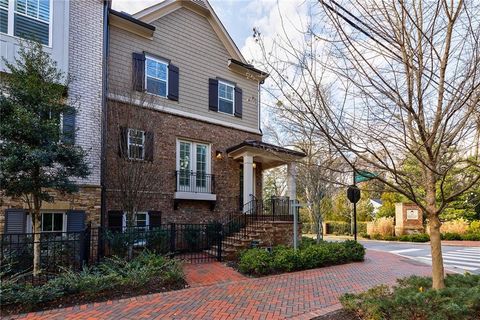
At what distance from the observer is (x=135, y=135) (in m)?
9.37

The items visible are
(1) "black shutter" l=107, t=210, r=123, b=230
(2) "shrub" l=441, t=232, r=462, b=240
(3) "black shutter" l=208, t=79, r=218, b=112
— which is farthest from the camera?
(2) "shrub" l=441, t=232, r=462, b=240

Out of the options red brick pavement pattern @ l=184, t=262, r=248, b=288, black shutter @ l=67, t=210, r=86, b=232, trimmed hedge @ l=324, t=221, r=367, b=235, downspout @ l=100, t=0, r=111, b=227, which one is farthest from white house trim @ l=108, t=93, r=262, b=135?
trimmed hedge @ l=324, t=221, r=367, b=235

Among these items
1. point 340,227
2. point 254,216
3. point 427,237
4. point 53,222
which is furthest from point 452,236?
point 53,222

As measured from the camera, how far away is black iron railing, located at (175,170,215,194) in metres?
12.2

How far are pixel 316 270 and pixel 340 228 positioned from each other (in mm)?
20375

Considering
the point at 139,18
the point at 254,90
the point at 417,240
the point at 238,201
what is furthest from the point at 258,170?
the point at 417,240

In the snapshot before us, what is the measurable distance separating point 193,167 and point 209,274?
532 cm

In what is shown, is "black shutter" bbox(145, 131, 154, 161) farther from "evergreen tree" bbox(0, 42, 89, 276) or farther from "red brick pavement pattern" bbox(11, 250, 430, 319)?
"red brick pavement pattern" bbox(11, 250, 430, 319)

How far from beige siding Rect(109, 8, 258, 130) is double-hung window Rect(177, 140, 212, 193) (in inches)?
53.1

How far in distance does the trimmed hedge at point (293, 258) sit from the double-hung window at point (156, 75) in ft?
21.5

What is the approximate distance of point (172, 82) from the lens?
12.4 metres

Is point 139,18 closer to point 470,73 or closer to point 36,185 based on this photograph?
point 36,185

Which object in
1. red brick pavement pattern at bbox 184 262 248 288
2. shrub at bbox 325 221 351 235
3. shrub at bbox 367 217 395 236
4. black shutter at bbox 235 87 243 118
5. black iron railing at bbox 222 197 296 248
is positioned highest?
black shutter at bbox 235 87 243 118

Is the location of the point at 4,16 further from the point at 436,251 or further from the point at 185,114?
the point at 436,251
